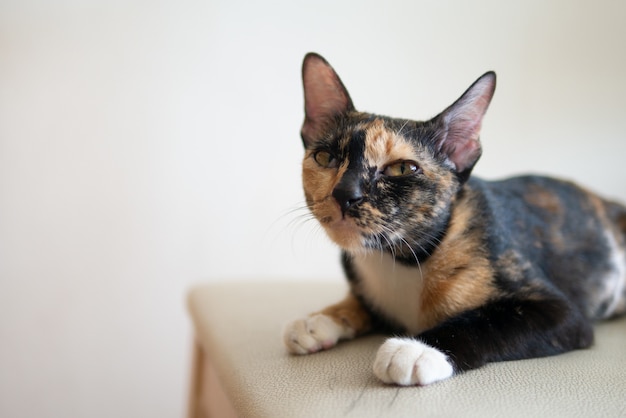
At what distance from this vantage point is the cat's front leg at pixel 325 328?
0.84m

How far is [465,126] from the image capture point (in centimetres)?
84

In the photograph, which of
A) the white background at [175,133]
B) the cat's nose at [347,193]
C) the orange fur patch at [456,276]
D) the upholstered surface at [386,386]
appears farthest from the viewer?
the white background at [175,133]

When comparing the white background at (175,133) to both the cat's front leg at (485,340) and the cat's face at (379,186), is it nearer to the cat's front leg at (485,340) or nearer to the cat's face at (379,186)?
the cat's face at (379,186)

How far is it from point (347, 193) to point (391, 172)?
11 cm

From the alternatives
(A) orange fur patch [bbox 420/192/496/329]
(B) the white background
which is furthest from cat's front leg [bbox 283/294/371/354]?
(B) the white background

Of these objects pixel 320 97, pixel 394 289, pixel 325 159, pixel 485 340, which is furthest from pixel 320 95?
pixel 485 340

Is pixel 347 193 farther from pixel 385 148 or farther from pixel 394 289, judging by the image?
pixel 394 289

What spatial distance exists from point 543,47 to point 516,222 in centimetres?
83

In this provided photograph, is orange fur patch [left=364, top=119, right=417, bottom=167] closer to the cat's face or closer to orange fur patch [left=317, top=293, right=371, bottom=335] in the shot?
the cat's face

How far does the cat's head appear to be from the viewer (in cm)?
76

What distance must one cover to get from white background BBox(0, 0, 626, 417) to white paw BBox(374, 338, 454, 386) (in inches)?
28.4

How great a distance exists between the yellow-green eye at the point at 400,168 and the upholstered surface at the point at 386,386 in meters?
0.28

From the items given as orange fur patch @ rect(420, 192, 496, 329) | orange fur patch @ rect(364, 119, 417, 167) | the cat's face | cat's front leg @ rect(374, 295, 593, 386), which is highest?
orange fur patch @ rect(364, 119, 417, 167)

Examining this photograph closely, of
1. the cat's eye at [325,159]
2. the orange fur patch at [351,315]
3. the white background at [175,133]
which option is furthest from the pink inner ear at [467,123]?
the white background at [175,133]
